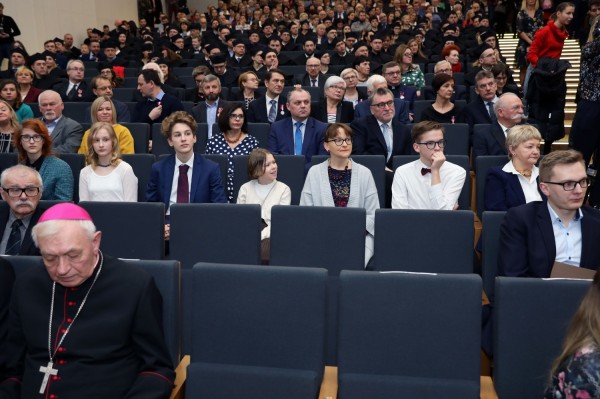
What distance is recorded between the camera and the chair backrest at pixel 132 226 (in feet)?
10.2

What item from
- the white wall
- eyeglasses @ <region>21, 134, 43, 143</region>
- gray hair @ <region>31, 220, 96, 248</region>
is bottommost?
gray hair @ <region>31, 220, 96, 248</region>

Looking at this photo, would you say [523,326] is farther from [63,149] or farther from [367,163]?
[63,149]

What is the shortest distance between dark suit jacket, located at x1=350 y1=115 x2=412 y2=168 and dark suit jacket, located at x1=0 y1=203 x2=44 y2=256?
2.29m

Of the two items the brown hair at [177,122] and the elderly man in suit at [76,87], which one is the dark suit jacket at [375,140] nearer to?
the brown hair at [177,122]

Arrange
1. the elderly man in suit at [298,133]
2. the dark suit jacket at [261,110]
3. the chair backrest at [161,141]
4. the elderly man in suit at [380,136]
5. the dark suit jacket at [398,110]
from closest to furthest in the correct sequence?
the elderly man in suit at [380,136], the elderly man in suit at [298,133], the chair backrest at [161,141], the dark suit jacket at [398,110], the dark suit jacket at [261,110]

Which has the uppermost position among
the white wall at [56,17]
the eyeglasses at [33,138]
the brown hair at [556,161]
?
the white wall at [56,17]

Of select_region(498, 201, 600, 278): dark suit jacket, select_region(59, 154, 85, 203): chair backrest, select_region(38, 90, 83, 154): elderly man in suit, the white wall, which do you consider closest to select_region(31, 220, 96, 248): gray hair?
select_region(498, 201, 600, 278): dark suit jacket

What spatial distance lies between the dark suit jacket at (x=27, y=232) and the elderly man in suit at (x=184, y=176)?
0.86 m

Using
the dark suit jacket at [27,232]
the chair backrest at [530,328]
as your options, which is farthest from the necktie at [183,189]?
the chair backrest at [530,328]

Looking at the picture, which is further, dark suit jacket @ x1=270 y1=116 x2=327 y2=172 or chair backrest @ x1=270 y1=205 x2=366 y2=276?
dark suit jacket @ x1=270 y1=116 x2=327 y2=172

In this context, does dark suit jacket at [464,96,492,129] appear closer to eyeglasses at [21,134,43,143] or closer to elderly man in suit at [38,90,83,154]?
elderly man in suit at [38,90,83,154]

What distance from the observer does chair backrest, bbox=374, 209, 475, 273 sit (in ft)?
9.46

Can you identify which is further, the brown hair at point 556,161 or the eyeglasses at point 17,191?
the eyeglasses at point 17,191

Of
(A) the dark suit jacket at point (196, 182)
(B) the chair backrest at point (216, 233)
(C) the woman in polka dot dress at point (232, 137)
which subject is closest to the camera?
(B) the chair backrest at point (216, 233)
